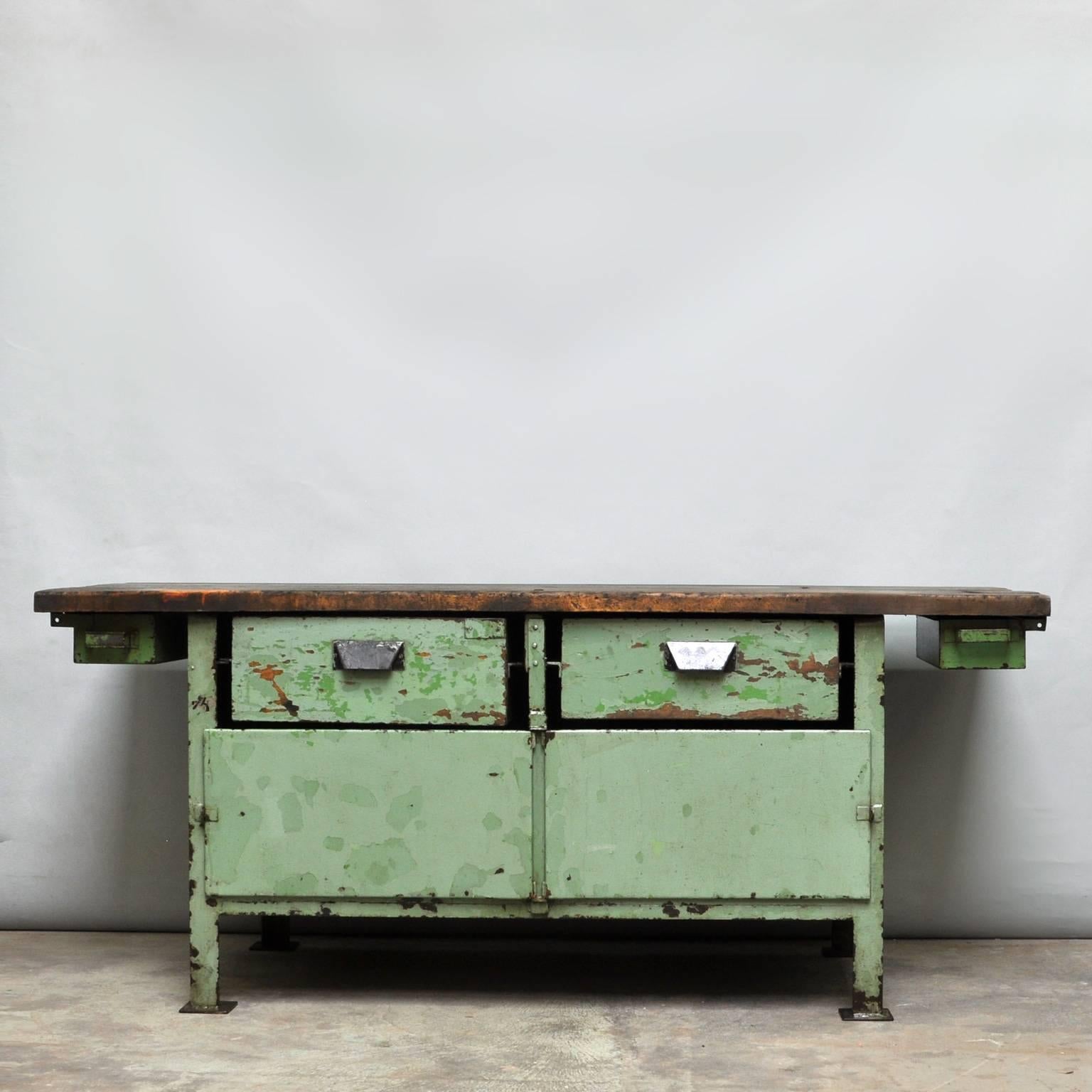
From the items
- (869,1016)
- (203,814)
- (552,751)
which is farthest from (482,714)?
(869,1016)

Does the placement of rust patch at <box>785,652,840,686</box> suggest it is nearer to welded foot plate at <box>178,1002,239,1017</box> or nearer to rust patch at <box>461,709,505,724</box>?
rust patch at <box>461,709,505,724</box>

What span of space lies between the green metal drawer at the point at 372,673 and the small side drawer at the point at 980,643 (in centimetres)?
96

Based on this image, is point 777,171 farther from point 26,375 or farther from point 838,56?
point 26,375

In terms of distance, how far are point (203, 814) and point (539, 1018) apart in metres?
0.86

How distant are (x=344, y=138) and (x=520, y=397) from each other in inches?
33.9

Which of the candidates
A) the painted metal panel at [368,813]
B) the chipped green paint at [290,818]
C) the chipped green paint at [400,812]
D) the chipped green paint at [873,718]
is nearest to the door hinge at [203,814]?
the painted metal panel at [368,813]

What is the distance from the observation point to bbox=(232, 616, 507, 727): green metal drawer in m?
2.64

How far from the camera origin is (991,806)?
3361 mm

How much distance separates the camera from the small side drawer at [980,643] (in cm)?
265

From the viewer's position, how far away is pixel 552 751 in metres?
2.63

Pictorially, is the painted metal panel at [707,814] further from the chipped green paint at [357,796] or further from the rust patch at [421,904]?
the chipped green paint at [357,796]

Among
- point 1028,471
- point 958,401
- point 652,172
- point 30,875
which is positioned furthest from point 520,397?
point 30,875

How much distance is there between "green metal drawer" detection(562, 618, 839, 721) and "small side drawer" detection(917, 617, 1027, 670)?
0.26m

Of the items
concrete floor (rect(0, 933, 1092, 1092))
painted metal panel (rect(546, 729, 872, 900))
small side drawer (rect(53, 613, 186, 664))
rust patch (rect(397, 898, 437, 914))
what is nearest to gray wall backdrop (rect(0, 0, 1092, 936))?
concrete floor (rect(0, 933, 1092, 1092))
